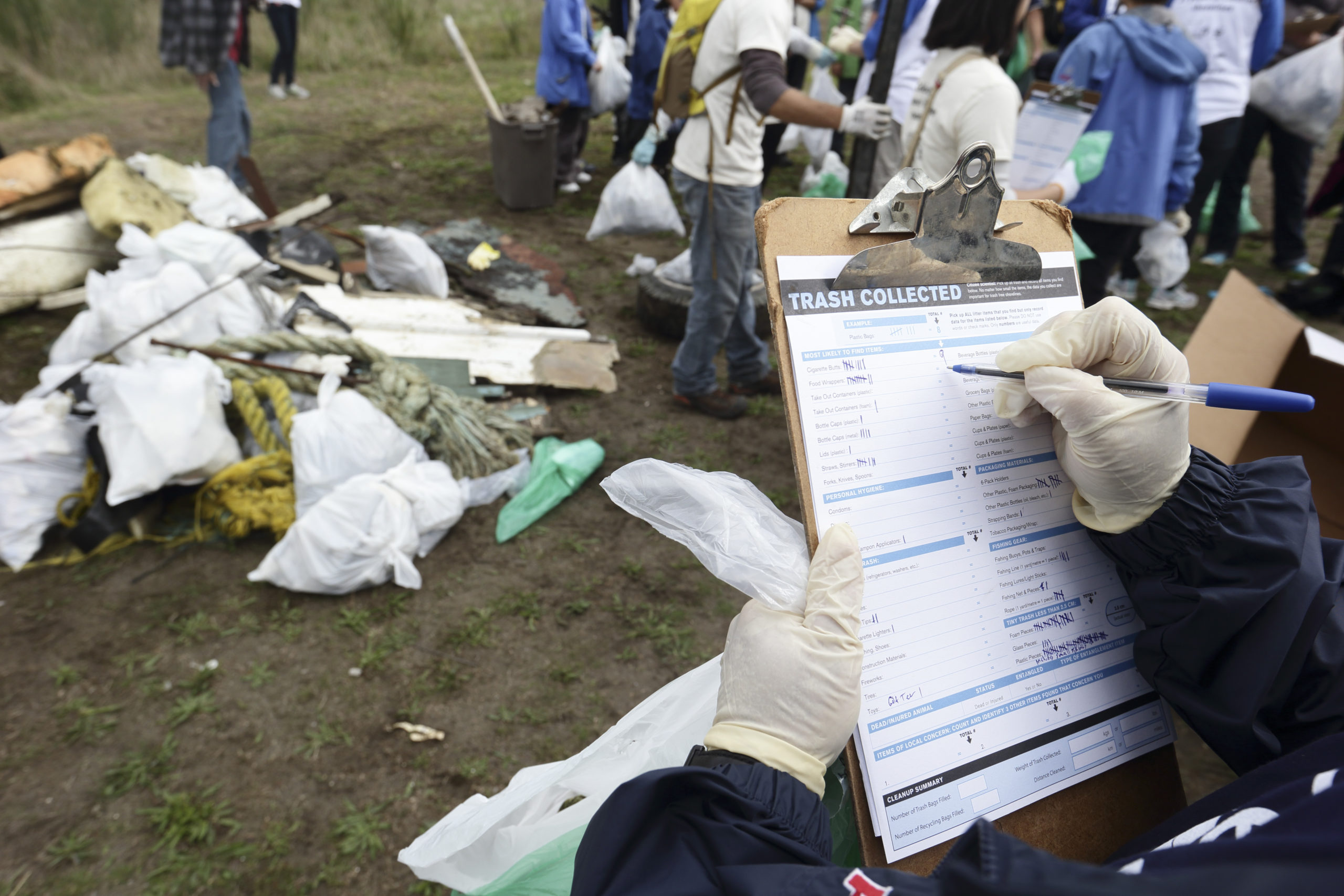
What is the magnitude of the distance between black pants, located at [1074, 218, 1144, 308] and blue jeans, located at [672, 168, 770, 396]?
1.65 m

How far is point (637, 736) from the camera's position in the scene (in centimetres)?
107

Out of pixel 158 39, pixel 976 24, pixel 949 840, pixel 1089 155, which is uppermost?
pixel 976 24

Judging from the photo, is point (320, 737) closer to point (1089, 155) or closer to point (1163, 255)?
point (1089, 155)

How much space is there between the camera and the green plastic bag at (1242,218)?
5.79 metres

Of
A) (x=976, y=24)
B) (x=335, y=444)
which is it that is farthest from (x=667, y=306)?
(x=976, y=24)

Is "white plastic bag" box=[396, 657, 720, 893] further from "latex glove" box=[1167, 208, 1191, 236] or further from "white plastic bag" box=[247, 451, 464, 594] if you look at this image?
"latex glove" box=[1167, 208, 1191, 236]

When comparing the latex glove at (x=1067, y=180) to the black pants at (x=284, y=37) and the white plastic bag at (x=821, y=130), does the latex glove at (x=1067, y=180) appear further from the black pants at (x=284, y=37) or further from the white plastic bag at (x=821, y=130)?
the black pants at (x=284, y=37)

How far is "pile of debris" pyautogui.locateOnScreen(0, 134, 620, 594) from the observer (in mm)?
2539

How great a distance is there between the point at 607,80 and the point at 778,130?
1649mm

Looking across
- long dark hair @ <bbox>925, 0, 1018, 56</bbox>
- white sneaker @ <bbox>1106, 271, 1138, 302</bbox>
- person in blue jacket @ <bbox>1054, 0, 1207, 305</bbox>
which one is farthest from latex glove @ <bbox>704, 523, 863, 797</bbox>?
white sneaker @ <bbox>1106, 271, 1138, 302</bbox>

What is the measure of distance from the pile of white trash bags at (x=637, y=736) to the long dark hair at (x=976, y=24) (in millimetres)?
2028

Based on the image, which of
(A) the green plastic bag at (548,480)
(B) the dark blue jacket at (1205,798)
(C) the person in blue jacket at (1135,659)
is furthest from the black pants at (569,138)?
(B) the dark blue jacket at (1205,798)

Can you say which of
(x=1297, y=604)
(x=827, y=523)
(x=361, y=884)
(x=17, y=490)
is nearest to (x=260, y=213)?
(x=17, y=490)

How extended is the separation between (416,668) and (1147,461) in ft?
7.26
